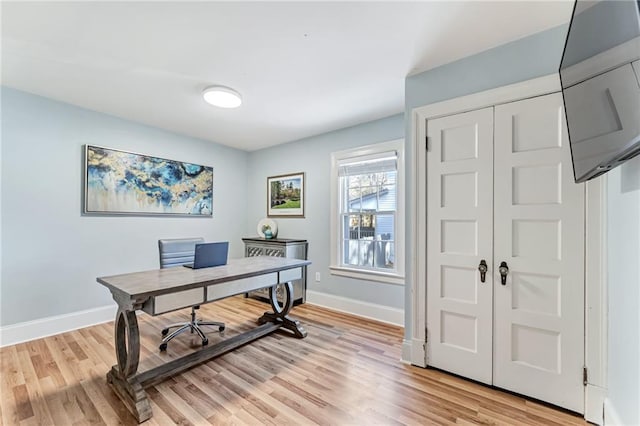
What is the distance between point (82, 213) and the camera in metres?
2.95

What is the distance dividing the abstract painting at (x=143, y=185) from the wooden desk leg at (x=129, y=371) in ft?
6.30

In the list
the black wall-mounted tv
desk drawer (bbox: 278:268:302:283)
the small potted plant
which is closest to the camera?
the black wall-mounted tv

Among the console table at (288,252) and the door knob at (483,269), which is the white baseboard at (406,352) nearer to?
the door knob at (483,269)

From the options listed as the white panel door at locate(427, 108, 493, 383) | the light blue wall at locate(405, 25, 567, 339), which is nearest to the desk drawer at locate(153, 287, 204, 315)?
the light blue wall at locate(405, 25, 567, 339)

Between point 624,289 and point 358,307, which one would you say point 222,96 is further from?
point 624,289

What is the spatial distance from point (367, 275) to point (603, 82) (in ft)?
8.68

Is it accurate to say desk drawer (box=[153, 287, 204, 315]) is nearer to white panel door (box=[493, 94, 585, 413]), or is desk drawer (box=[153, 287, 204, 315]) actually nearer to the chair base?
the chair base

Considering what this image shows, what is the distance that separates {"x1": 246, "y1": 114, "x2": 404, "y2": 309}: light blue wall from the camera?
3.17 meters

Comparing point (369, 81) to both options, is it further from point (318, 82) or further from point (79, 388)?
point (79, 388)

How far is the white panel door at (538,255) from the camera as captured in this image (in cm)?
163

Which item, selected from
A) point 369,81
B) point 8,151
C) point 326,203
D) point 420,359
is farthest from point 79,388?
point 369,81

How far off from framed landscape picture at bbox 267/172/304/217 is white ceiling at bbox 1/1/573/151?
1350 millimetres

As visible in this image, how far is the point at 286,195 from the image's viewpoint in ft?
13.7

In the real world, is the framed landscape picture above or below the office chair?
above
